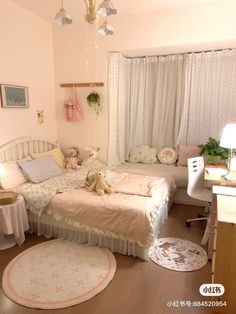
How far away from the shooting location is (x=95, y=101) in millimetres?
3818

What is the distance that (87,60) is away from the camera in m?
3.84

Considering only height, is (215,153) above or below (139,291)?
above

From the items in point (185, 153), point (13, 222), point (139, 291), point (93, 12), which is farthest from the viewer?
point (185, 153)

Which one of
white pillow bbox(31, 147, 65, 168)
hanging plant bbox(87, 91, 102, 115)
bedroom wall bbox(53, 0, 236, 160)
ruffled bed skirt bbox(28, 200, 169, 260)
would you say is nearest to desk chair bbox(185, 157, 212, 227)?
ruffled bed skirt bbox(28, 200, 169, 260)

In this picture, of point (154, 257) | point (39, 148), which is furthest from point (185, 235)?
point (39, 148)

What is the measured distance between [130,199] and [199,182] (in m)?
1.12

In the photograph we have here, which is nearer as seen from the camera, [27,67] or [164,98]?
[27,67]

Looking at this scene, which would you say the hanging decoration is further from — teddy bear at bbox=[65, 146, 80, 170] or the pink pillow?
the pink pillow

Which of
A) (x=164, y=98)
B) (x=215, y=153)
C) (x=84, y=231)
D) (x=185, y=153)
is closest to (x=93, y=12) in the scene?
(x=84, y=231)

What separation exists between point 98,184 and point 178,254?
1143mm

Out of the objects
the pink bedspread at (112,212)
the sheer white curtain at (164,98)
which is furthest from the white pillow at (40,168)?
the sheer white curtain at (164,98)

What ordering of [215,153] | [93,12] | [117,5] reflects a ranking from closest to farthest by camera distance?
[93,12] → [117,5] → [215,153]

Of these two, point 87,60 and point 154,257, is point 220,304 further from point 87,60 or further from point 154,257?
point 87,60

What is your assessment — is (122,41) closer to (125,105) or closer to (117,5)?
(117,5)
